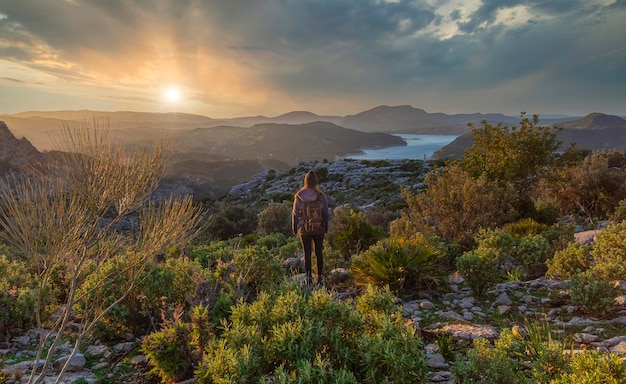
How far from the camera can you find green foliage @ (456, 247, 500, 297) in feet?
19.2

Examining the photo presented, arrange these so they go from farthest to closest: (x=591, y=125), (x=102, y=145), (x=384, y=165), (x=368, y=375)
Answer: (x=591, y=125), (x=384, y=165), (x=102, y=145), (x=368, y=375)

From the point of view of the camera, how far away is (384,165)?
5031 centimetres

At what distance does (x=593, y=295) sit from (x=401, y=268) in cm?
262

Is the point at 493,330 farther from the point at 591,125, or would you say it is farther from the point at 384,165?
the point at 591,125

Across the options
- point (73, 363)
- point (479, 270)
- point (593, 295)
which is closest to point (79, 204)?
point (73, 363)

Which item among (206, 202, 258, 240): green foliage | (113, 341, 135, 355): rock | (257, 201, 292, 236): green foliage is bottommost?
(206, 202, 258, 240): green foliage

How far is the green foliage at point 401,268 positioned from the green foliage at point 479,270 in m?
0.50

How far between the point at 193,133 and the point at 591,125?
585ft

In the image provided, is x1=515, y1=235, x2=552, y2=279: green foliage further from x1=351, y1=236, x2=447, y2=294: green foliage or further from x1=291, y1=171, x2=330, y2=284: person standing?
x1=291, y1=171, x2=330, y2=284: person standing

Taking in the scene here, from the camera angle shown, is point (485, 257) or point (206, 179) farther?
point (206, 179)

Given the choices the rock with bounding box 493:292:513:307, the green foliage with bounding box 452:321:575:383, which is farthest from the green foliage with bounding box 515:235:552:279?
the green foliage with bounding box 452:321:575:383

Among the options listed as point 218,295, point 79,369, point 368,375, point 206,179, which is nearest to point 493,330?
point 368,375

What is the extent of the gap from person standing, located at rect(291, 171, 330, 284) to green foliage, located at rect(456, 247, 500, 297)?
2.51 metres

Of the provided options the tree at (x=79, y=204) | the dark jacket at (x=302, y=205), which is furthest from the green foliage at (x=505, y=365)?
the dark jacket at (x=302, y=205)
